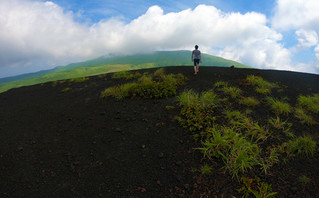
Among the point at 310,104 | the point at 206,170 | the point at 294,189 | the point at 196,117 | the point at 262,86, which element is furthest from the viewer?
the point at 262,86

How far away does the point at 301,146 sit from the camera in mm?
3508

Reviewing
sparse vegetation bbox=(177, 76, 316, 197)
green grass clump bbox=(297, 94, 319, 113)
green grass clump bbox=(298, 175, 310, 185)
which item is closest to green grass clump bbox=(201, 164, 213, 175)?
sparse vegetation bbox=(177, 76, 316, 197)

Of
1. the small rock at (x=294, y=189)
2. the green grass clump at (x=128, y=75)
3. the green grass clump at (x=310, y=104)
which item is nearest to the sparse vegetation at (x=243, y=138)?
the small rock at (x=294, y=189)

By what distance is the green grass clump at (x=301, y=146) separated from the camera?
3404 mm

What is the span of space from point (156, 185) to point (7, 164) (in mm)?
3871

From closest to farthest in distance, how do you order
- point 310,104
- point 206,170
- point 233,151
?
point 206,170 → point 233,151 → point 310,104

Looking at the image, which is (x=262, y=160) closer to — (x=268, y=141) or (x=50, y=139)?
(x=268, y=141)

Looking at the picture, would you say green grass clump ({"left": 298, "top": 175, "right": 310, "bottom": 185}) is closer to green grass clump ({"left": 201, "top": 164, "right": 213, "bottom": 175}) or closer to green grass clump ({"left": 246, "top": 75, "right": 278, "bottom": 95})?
green grass clump ({"left": 201, "top": 164, "right": 213, "bottom": 175})

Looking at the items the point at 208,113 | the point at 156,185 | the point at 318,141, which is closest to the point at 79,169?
the point at 156,185

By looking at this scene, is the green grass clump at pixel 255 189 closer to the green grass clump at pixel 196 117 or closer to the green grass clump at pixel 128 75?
the green grass clump at pixel 196 117

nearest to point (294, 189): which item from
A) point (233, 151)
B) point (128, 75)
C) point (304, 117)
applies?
point (233, 151)

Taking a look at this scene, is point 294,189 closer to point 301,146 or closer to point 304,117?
point 301,146

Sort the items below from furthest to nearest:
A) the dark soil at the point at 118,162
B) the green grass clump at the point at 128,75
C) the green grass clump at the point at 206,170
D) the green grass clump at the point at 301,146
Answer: the green grass clump at the point at 128,75 → the green grass clump at the point at 301,146 → the green grass clump at the point at 206,170 → the dark soil at the point at 118,162

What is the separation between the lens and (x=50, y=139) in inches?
180
